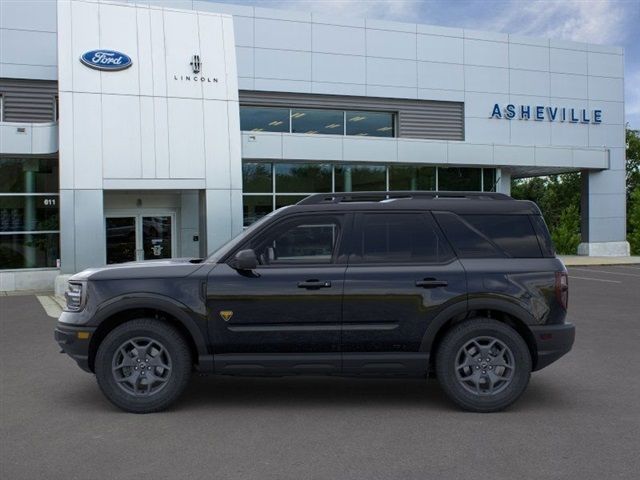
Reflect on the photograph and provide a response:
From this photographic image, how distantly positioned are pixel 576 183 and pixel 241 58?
3812 cm

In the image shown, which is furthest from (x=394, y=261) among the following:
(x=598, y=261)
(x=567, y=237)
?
(x=567, y=237)

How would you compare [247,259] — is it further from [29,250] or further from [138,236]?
[29,250]

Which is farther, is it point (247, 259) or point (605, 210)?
point (605, 210)

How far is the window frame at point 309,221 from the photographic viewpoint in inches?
223

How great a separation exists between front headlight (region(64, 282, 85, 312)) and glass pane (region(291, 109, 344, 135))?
17.2 m

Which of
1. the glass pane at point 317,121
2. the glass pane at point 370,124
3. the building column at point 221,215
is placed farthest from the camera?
the glass pane at point 370,124

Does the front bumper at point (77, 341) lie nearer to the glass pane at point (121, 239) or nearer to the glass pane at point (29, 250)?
the glass pane at point (121, 239)

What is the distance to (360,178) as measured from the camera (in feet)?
71.4

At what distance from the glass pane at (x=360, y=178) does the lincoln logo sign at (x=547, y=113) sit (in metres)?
5.99

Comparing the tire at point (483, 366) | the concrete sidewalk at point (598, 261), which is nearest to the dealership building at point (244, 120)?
the concrete sidewalk at point (598, 261)

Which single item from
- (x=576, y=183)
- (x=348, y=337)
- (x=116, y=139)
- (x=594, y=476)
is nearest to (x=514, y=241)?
(x=348, y=337)

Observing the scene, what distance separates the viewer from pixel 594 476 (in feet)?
13.5

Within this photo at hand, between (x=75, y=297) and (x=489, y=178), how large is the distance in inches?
792

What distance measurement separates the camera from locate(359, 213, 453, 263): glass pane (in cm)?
571
